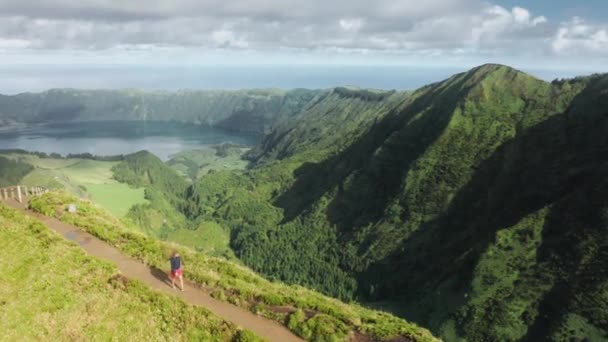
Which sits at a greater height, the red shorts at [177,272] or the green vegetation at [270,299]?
the red shorts at [177,272]

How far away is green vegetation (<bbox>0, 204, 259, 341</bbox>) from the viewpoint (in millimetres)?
27703

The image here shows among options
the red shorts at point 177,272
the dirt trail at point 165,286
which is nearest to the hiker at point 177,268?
the red shorts at point 177,272

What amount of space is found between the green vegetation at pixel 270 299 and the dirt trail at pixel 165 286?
22.1 inches

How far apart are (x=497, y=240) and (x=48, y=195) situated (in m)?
139

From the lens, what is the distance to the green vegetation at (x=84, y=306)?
2770 cm

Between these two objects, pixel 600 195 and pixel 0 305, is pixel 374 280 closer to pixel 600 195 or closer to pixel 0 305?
pixel 600 195

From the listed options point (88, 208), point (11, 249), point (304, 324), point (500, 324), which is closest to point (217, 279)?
point (304, 324)

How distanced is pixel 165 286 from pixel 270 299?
8.14 metres

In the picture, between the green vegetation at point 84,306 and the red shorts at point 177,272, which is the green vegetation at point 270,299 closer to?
the red shorts at point 177,272

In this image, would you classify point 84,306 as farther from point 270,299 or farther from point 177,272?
point 270,299

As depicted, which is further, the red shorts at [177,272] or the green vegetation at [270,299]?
the red shorts at [177,272]

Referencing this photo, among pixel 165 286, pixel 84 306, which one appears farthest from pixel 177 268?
pixel 84 306

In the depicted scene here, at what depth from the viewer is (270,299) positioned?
102ft

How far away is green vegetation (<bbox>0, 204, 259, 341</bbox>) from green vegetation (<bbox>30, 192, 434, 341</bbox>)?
3.51 metres
